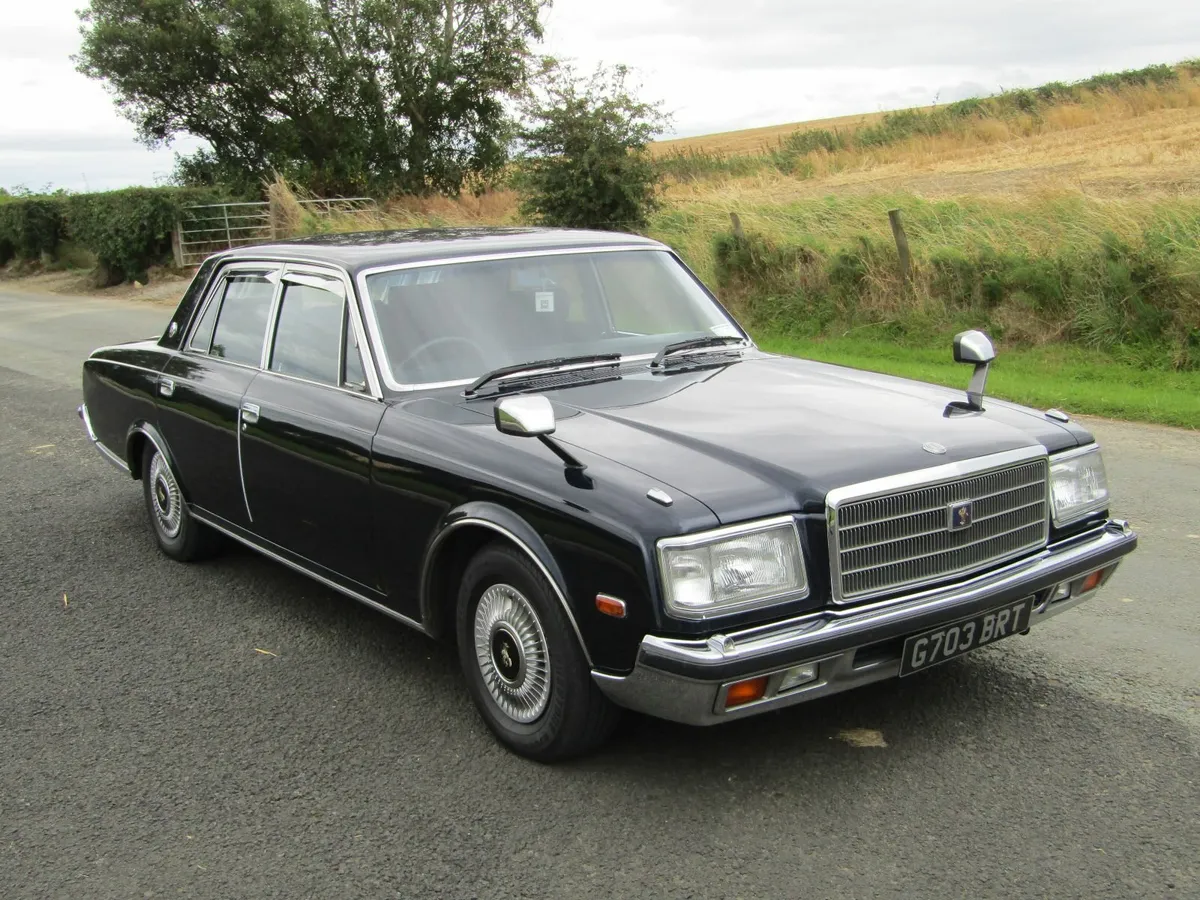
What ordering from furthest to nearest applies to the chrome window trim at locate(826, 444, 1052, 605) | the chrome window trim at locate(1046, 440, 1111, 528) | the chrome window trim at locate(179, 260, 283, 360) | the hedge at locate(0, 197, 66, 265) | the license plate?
the hedge at locate(0, 197, 66, 265) < the chrome window trim at locate(179, 260, 283, 360) < the chrome window trim at locate(1046, 440, 1111, 528) < the license plate < the chrome window trim at locate(826, 444, 1052, 605)

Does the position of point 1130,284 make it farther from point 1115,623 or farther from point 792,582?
point 792,582

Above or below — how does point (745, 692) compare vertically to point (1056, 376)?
above

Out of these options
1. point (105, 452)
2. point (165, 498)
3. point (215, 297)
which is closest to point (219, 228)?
point (105, 452)

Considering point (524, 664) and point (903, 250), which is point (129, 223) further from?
point (524, 664)

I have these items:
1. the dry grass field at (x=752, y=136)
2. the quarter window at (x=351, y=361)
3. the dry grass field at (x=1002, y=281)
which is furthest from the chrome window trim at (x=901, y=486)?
the dry grass field at (x=752, y=136)

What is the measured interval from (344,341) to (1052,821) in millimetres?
3069

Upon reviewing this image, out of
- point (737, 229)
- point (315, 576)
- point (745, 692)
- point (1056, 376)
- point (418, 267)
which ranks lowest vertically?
point (1056, 376)

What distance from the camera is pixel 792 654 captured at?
335cm

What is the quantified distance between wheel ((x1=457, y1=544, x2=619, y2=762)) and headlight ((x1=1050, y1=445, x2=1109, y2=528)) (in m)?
1.70

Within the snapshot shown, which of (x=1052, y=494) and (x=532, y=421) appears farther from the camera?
(x=1052, y=494)

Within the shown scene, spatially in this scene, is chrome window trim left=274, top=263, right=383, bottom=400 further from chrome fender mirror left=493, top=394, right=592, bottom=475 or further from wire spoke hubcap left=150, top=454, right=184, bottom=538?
wire spoke hubcap left=150, top=454, right=184, bottom=538

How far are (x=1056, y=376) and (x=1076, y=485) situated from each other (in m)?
7.80

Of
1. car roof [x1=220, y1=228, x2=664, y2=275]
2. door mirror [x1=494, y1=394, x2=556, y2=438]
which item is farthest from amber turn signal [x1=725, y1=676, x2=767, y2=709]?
car roof [x1=220, y1=228, x2=664, y2=275]

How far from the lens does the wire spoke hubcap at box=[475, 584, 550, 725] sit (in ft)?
12.5
